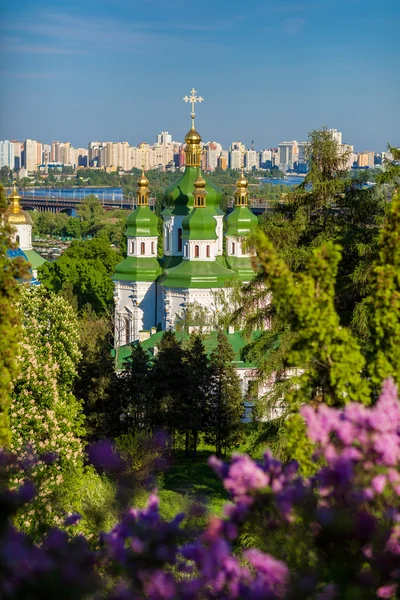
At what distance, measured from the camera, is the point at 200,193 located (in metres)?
25.3

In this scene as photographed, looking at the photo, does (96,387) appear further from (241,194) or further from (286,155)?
(286,155)

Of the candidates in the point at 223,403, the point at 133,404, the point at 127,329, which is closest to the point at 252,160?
the point at 127,329

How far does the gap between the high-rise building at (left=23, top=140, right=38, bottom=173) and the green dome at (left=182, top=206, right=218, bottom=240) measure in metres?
148

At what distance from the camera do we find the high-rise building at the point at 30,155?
174 metres

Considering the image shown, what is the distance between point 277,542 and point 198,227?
795 inches

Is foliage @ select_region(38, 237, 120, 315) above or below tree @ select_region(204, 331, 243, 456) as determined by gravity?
above

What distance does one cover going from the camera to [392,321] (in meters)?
6.10

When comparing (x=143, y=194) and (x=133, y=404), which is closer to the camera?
(x=133, y=404)

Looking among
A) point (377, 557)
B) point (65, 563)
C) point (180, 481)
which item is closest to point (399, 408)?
point (377, 557)

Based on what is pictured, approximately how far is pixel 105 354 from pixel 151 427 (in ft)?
4.46

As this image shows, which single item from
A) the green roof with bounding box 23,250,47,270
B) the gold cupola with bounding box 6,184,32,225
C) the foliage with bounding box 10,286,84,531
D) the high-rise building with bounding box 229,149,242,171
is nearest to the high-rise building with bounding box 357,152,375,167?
the high-rise building with bounding box 229,149,242,171

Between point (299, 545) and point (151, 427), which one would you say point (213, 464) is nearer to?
point (299, 545)

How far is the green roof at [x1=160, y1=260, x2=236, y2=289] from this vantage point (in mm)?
24531

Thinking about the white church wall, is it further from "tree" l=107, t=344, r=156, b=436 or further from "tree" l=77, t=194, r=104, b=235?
"tree" l=77, t=194, r=104, b=235
